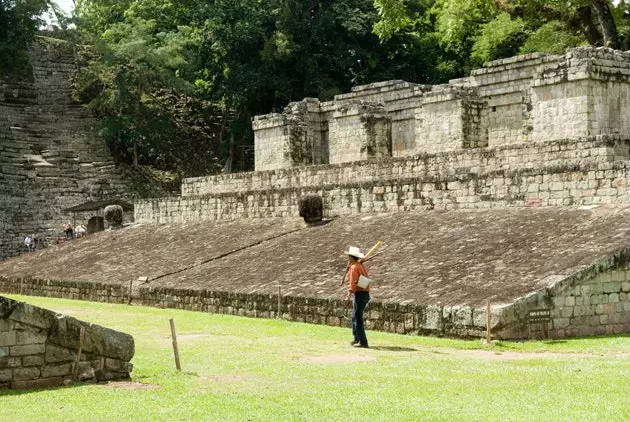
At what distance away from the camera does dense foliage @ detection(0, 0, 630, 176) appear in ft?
133

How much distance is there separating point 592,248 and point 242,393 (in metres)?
6.59

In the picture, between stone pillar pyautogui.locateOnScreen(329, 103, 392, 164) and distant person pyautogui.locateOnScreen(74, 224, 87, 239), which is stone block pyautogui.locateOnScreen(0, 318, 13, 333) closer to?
stone pillar pyautogui.locateOnScreen(329, 103, 392, 164)

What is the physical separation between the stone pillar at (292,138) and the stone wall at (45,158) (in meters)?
10.4

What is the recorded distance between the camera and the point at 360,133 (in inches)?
1085

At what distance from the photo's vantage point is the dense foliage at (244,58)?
1592 inches

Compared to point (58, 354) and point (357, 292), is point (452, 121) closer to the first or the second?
point (357, 292)

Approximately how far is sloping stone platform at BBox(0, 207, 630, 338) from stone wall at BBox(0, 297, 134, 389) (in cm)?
509

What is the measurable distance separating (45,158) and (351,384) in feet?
111

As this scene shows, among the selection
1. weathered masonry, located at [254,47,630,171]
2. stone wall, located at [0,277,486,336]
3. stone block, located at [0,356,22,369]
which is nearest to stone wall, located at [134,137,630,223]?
weathered masonry, located at [254,47,630,171]

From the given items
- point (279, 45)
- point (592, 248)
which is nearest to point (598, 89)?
point (592, 248)

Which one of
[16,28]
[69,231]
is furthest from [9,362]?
[16,28]

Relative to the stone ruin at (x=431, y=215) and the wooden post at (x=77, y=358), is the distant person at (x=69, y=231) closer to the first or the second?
the stone ruin at (x=431, y=215)

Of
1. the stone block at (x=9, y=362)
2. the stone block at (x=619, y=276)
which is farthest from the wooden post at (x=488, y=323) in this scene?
the stone block at (x=9, y=362)

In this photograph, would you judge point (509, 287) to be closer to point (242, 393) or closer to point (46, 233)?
point (242, 393)
